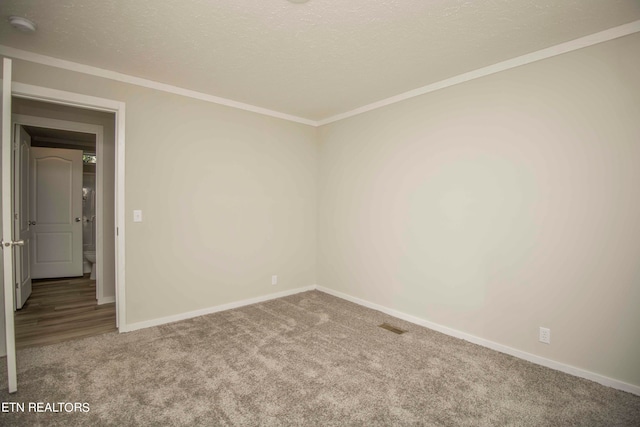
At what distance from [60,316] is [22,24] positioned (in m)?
2.92

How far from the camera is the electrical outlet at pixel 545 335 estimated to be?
2.42m

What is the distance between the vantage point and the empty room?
1975 mm

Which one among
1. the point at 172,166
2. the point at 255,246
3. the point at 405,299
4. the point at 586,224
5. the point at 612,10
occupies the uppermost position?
the point at 612,10

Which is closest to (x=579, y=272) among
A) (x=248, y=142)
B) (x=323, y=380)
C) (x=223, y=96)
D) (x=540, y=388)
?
(x=540, y=388)

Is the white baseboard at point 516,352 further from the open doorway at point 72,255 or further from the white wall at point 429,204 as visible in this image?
the open doorway at point 72,255

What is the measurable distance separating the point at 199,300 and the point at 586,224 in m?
3.69

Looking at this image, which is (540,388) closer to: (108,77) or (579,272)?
(579,272)

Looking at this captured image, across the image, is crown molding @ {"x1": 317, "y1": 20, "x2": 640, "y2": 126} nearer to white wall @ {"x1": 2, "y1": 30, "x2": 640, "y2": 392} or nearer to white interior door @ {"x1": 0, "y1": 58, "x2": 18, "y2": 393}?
white wall @ {"x1": 2, "y1": 30, "x2": 640, "y2": 392}

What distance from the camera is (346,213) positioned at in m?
4.16

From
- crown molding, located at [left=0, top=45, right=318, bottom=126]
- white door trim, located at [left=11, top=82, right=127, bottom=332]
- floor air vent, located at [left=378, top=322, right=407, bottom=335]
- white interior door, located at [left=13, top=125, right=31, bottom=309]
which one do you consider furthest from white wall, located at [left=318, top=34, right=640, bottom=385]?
white interior door, located at [left=13, top=125, right=31, bottom=309]

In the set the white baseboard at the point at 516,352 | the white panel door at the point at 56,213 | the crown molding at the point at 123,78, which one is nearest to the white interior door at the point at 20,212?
the white panel door at the point at 56,213

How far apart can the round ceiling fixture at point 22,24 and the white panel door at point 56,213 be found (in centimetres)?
364

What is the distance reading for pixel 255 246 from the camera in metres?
3.99

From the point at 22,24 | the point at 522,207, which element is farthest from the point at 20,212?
the point at 522,207
